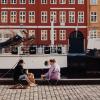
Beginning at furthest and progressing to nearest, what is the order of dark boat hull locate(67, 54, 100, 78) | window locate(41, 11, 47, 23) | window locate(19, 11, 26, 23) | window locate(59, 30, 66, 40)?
1. window locate(19, 11, 26, 23)
2. window locate(41, 11, 47, 23)
3. window locate(59, 30, 66, 40)
4. dark boat hull locate(67, 54, 100, 78)

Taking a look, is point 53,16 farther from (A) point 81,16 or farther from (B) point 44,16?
(A) point 81,16

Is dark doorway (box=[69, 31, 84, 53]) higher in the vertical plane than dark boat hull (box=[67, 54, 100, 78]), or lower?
higher

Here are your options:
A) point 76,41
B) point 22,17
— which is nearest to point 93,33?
point 76,41

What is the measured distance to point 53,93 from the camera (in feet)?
54.1

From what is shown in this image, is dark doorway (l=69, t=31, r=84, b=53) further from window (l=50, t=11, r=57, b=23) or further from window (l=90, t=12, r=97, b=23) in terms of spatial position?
window (l=50, t=11, r=57, b=23)

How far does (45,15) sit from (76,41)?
19.0 feet

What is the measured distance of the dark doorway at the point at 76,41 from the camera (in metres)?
65.7

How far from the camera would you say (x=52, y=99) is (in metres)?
14.8

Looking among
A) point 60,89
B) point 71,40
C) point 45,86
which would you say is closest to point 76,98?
point 60,89

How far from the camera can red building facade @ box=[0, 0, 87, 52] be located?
6750 cm

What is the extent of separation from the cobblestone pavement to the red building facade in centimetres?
4854

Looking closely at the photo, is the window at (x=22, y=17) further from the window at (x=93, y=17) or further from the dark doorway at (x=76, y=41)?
the window at (x=93, y=17)

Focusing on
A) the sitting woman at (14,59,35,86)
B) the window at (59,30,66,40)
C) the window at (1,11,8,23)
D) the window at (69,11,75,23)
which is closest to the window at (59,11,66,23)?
the window at (69,11,75,23)

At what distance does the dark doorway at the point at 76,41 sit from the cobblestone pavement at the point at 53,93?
152ft
